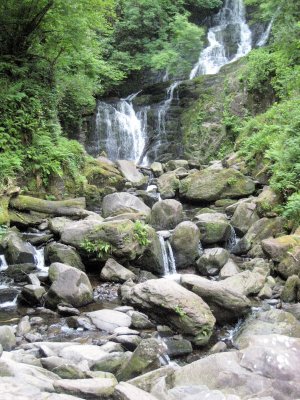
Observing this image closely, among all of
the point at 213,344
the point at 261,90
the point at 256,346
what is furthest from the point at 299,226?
the point at 261,90

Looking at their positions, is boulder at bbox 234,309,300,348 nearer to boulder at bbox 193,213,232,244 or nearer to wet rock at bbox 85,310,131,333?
wet rock at bbox 85,310,131,333

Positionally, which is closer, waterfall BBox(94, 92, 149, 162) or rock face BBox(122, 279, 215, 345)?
rock face BBox(122, 279, 215, 345)

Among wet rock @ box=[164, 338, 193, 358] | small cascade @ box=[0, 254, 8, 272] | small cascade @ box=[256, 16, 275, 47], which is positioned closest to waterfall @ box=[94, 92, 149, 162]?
small cascade @ box=[256, 16, 275, 47]

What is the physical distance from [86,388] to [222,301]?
3.82 metres

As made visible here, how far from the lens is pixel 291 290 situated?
8836 mm

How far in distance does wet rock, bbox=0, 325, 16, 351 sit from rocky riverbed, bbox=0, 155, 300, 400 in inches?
0.7

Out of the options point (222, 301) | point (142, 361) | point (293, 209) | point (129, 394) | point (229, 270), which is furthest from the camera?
point (293, 209)

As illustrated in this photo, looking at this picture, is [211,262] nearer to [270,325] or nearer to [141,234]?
[141,234]

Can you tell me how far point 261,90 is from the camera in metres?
20.6

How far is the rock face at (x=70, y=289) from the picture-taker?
332 inches

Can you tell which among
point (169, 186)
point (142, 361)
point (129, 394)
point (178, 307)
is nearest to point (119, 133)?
point (169, 186)

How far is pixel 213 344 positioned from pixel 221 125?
16.1 meters

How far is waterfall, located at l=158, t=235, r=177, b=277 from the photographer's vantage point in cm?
1098

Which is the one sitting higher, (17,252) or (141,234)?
(141,234)
